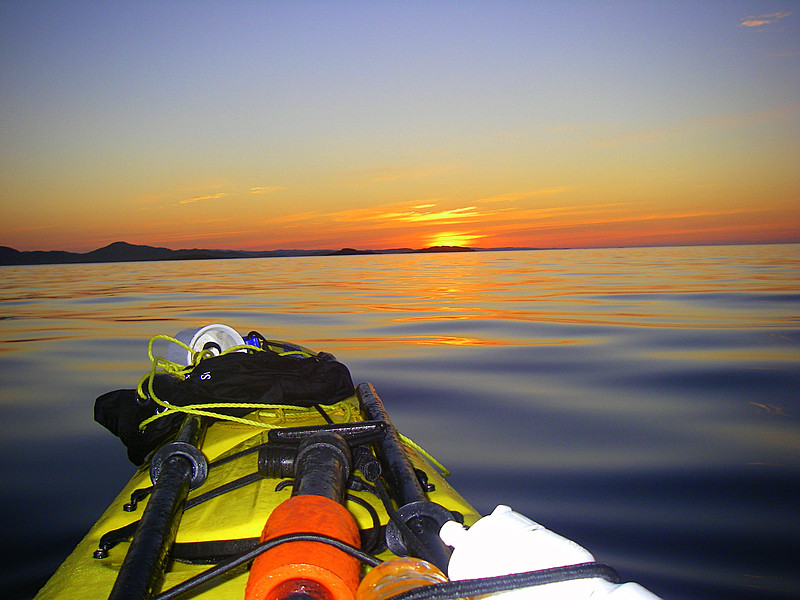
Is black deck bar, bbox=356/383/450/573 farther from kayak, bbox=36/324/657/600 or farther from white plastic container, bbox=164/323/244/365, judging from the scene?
white plastic container, bbox=164/323/244/365

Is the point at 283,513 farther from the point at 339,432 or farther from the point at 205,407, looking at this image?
the point at 205,407

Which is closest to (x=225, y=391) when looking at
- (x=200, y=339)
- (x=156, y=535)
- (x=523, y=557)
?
(x=200, y=339)

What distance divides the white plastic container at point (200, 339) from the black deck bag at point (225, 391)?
692mm

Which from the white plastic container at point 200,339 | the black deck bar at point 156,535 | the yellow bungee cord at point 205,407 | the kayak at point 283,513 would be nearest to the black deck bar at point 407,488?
the kayak at point 283,513

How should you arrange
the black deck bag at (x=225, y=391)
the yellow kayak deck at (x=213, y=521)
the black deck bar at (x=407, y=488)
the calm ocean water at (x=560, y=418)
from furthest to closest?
1. the calm ocean water at (x=560, y=418)
2. the black deck bag at (x=225, y=391)
3. the yellow kayak deck at (x=213, y=521)
4. the black deck bar at (x=407, y=488)

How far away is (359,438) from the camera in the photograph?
214 centimetres

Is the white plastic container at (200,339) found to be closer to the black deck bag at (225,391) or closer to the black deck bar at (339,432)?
the black deck bag at (225,391)

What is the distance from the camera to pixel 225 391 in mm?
2771

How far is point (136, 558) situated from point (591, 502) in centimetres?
285

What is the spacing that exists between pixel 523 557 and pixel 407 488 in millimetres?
977

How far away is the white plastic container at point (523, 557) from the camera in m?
0.85

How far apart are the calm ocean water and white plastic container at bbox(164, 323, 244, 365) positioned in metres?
1.11

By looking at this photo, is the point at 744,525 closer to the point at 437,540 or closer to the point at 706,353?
the point at 437,540

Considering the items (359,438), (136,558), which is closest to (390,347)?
(359,438)
